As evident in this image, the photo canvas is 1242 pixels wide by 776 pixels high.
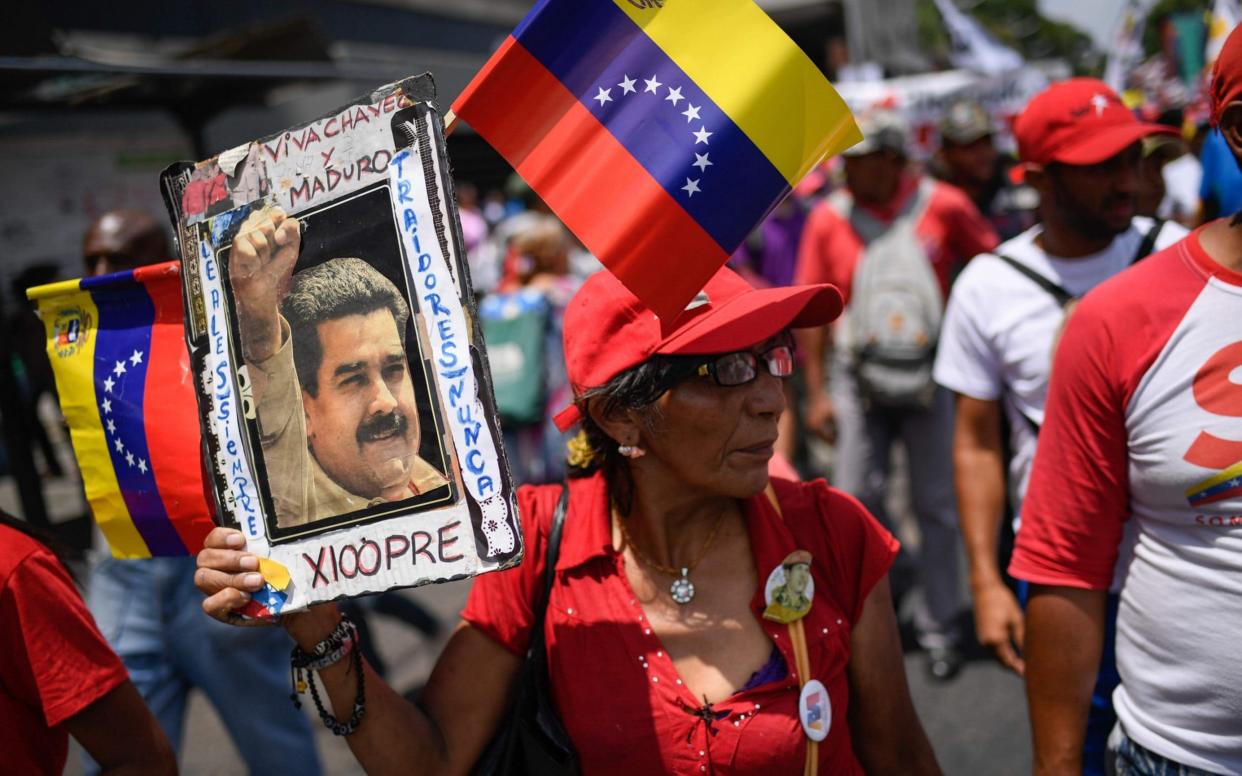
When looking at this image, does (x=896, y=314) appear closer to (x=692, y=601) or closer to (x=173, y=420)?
(x=692, y=601)

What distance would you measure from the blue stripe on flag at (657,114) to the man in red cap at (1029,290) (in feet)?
5.25

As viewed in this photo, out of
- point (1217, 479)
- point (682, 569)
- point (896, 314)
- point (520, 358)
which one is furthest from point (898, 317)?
point (1217, 479)

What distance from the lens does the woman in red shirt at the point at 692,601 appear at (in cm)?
184

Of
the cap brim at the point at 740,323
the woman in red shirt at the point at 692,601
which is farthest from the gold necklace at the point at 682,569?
the cap brim at the point at 740,323

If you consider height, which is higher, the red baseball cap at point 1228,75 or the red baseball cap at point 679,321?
the red baseball cap at point 1228,75

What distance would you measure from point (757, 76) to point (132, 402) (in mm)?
1353

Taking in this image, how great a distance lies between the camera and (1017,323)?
119 inches

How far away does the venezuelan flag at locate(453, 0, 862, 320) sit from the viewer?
1727 millimetres

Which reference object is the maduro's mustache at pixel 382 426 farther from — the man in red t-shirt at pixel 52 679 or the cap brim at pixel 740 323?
the man in red t-shirt at pixel 52 679

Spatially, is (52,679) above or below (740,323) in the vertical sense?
below

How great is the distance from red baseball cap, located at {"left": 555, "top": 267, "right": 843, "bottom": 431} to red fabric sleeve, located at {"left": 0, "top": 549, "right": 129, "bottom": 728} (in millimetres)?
1001

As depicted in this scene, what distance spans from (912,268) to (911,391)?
0.56 meters

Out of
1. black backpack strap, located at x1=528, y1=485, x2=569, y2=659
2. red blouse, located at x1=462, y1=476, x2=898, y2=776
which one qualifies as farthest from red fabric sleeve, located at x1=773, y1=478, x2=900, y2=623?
black backpack strap, located at x1=528, y1=485, x2=569, y2=659

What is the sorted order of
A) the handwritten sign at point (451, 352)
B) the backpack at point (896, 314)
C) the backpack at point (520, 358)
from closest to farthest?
the handwritten sign at point (451, 352)
the backpack at point (896, 314)
the backpack at point (520, 358)
